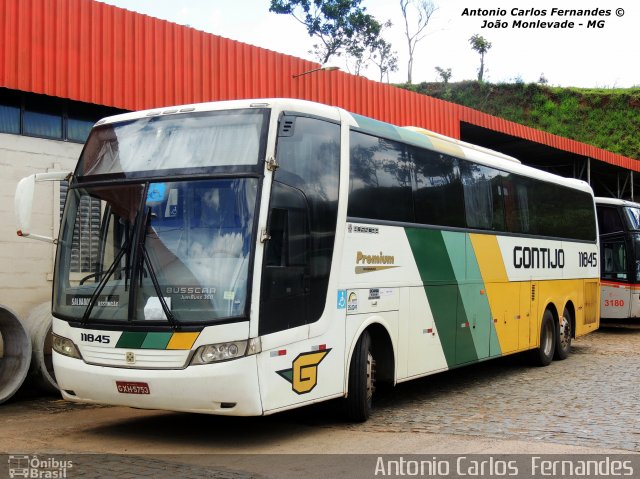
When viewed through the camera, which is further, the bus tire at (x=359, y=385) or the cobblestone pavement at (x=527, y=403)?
the bus tire at (x=359, y=385)

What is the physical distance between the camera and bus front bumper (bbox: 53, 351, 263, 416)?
23.5ft

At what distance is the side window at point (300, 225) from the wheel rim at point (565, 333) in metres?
8.32

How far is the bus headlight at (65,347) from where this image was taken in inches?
309

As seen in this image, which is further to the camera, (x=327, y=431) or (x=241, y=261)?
(x=327, y=431)

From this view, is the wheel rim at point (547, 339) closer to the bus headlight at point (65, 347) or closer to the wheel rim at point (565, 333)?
the wheel rim at point (565, 333)

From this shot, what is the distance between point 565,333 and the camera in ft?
50.9

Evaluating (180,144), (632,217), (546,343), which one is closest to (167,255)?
(180,144)

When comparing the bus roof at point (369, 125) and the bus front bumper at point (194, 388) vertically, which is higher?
the bus roof at point (369, 125)

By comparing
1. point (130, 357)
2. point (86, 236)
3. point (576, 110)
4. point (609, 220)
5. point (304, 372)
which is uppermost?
point (576, 110)

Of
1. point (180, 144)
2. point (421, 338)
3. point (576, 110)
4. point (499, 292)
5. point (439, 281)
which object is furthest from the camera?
point (576, 110)

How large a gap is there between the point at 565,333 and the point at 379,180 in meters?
7.70

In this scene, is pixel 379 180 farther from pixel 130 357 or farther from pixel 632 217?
pixel 632 217

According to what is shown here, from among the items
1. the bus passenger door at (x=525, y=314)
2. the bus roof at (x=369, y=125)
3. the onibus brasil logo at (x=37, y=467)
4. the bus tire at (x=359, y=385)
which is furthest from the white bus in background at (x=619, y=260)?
the onibus brasil logo at (x=37, y=467)

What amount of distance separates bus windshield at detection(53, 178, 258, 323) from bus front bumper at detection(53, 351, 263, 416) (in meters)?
0.46
